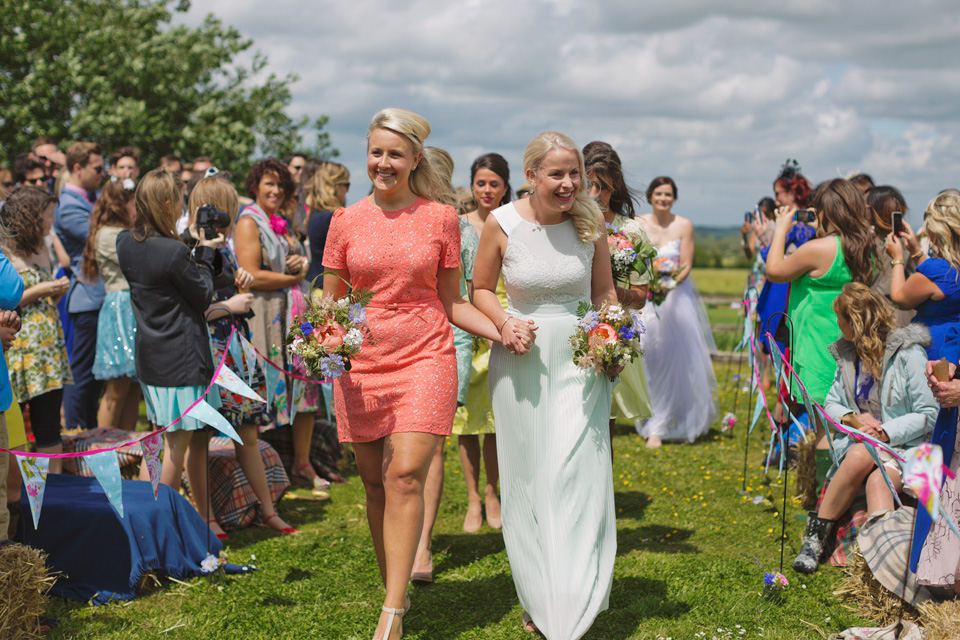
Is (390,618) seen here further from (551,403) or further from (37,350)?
(37,350)

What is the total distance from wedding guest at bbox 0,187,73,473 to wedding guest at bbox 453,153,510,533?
8.91 ft

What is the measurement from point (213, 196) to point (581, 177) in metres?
2.75

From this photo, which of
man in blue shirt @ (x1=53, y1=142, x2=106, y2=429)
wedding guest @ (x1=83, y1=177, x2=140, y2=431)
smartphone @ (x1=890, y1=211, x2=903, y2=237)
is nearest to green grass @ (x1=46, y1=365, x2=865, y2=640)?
wedding guest @ (x1=83, y1=177, x2=140, y2=431)

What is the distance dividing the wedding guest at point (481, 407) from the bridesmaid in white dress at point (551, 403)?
4.79 feet

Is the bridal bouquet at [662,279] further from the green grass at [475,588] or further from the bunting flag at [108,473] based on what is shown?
the bunting flag at [108,473]

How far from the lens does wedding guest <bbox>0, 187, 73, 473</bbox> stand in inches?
220

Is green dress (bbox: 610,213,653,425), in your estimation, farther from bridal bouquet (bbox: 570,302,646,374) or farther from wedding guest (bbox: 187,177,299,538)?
wedding guest (bbox: 187,177,299,538)

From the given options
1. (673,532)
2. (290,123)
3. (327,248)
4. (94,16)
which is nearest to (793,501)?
(673,532)

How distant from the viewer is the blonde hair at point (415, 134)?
4.25 meters

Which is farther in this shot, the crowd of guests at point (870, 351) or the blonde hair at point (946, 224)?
the blonde hair at point (946, 224)

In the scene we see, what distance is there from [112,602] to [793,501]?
4864 mm

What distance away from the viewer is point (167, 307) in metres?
5.30

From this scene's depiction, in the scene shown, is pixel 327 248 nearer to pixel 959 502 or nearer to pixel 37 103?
pixel 959 502

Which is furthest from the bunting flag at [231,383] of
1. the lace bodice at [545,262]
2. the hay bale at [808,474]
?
the hay bale at [808,474]
